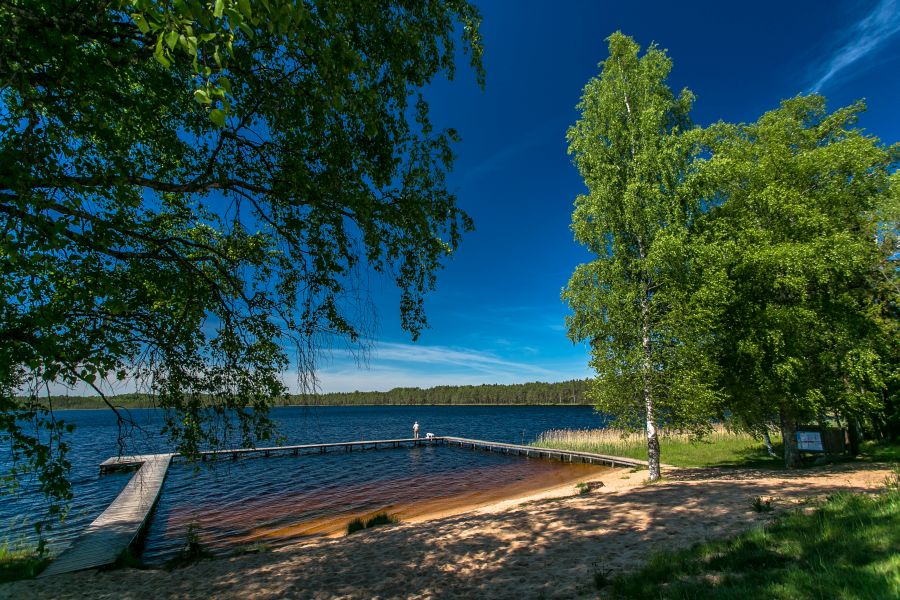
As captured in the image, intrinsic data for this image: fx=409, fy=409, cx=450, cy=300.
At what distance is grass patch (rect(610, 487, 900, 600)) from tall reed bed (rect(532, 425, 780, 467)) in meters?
9.89

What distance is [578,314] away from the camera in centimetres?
1686

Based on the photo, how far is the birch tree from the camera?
47.2ft

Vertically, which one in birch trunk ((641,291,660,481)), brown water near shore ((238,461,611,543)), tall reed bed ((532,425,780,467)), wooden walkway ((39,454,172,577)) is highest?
birch trunk ((641,291,660,481))

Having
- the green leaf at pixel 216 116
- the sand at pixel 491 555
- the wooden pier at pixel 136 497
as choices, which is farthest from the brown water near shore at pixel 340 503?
the green leaf at pixel 216 116

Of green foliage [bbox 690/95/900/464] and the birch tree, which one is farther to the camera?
the birch tree

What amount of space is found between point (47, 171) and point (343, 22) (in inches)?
134

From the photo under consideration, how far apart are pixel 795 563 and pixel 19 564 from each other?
17.2 meters

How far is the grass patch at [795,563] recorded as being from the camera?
402cm

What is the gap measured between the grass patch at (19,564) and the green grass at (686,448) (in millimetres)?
18984

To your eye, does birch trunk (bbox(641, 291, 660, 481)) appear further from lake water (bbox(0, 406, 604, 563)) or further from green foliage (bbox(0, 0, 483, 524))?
green foliage (bbox(0, 0, 483, 524))

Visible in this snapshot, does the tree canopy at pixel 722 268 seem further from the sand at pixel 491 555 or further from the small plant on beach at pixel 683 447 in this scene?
the sand at pixel 491 555

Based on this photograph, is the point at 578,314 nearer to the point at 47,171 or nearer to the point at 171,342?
the point at 171,342

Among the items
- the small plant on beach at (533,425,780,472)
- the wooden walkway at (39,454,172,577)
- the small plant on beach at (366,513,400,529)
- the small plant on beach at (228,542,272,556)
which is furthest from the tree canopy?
the wooden walkway at (39,454,172,577)

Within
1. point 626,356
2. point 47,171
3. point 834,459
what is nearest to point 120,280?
point 47,171
